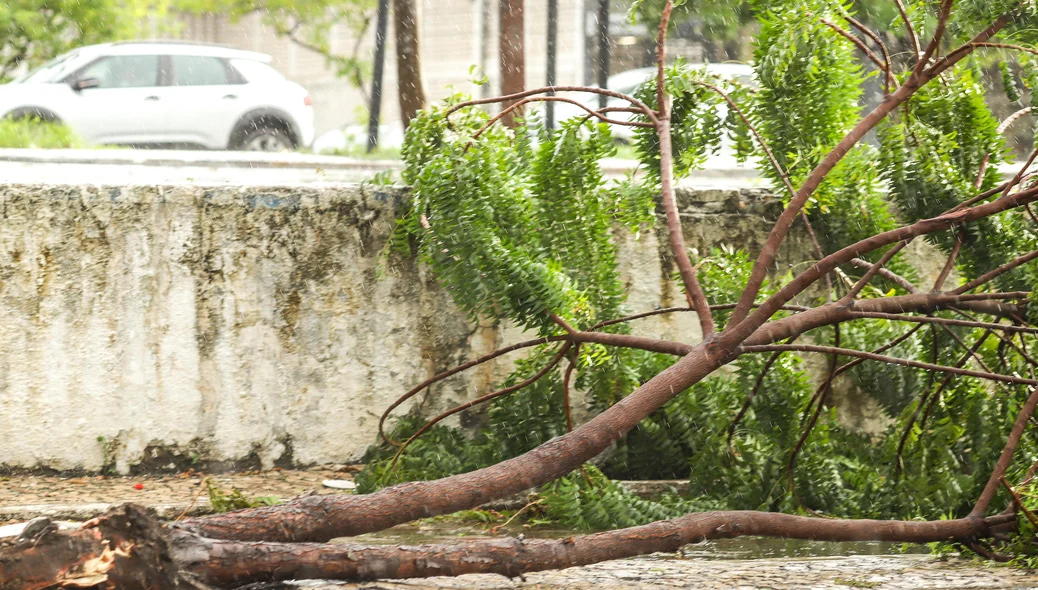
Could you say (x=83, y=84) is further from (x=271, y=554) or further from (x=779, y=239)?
(x=271, y=554)

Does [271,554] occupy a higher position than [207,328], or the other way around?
[207,328]

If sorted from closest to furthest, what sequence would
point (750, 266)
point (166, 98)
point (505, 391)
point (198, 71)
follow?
1. point (505, 391)
2. point (750, 266)
3. point (166, 98)
4. point (198, 71)

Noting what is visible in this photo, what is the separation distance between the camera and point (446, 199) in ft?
12.6

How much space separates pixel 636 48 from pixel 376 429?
21753 millimetres

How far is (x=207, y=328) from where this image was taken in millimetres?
4387

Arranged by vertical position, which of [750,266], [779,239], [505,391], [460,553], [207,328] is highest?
[779,239]

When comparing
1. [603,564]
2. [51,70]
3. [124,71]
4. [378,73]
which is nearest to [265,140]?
[124,71]

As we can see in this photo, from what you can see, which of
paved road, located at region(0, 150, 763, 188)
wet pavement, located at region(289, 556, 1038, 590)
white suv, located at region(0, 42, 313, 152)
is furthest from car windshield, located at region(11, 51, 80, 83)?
wet pavement, located at region(289, 556, 1038, 590)

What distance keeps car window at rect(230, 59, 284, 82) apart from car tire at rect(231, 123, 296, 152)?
700 mm

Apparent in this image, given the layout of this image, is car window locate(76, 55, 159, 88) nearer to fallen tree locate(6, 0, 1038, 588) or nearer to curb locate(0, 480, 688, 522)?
fallen tree locate(6, 0, 1038, 588)

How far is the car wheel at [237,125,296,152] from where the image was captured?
47.4ft

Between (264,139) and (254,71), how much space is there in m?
1.04

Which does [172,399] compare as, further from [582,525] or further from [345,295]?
[582,525]

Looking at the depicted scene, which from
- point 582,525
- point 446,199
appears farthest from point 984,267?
point 446,199
